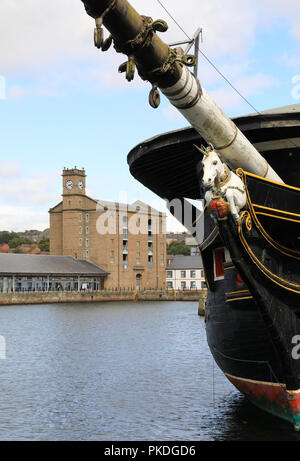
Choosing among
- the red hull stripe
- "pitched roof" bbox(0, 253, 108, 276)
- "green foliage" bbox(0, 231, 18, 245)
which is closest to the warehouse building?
"pitched roof" bbox(0, 253, 108, 276)

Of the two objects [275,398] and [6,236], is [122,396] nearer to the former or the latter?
[275,398]

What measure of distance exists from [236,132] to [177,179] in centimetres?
549

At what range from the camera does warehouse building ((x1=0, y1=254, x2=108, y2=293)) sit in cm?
7750

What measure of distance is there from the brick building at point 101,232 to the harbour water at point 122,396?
58.2 meters

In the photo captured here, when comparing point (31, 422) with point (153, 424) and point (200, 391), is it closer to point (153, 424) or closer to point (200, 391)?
point (153, 424)

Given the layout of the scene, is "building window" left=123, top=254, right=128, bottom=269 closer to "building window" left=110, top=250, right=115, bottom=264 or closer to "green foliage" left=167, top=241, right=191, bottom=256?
"building window" left=110, top=250, right=115, bottom=264

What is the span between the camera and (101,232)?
9050 centimetres

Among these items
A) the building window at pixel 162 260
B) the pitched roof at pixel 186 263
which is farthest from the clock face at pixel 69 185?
the pitched roof at pixel 186 263

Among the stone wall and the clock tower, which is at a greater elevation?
the clock tower

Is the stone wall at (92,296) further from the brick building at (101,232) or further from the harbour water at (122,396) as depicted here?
the harbour water at (122,396)

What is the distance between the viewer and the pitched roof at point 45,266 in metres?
78.2

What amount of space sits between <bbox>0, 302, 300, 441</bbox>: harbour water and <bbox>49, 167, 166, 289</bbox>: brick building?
58.2 metres

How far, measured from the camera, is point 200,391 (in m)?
17.3
